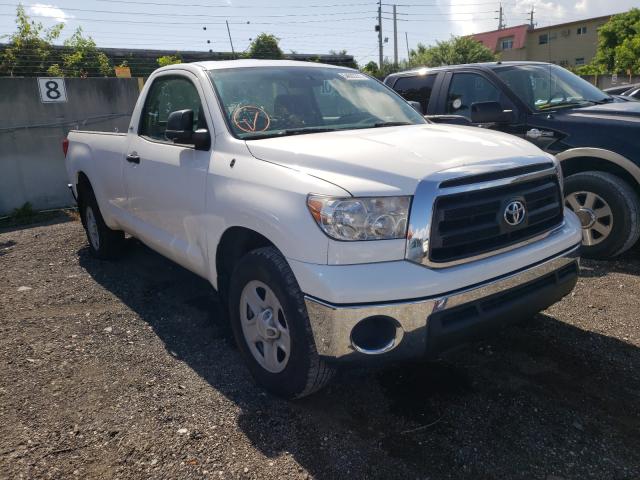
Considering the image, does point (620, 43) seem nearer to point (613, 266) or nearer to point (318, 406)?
point (613, 266)

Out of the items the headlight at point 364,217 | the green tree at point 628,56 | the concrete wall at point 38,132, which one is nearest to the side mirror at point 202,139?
the headlight at point 364,217

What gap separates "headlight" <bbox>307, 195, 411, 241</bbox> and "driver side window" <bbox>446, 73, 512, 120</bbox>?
371 centimetres

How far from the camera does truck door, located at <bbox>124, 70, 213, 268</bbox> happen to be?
3.44m

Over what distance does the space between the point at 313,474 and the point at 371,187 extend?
52.5 inches

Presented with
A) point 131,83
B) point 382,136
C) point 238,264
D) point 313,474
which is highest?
point 131,83

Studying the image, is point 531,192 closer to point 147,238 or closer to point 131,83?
point 147,238

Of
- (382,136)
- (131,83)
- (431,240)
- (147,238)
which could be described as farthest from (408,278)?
(131,83)

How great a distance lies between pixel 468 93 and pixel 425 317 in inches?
169

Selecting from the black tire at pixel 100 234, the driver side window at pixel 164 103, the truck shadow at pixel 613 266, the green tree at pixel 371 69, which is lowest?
the truck shadow at pixel 613 266

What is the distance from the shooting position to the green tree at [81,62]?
1309 centimetres

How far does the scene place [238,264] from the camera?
2932 mm

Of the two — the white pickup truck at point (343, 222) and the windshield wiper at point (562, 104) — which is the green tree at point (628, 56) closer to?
the windshield wiper at point (562, 104)

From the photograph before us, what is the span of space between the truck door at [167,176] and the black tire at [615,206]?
3.49m

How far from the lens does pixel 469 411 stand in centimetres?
282
